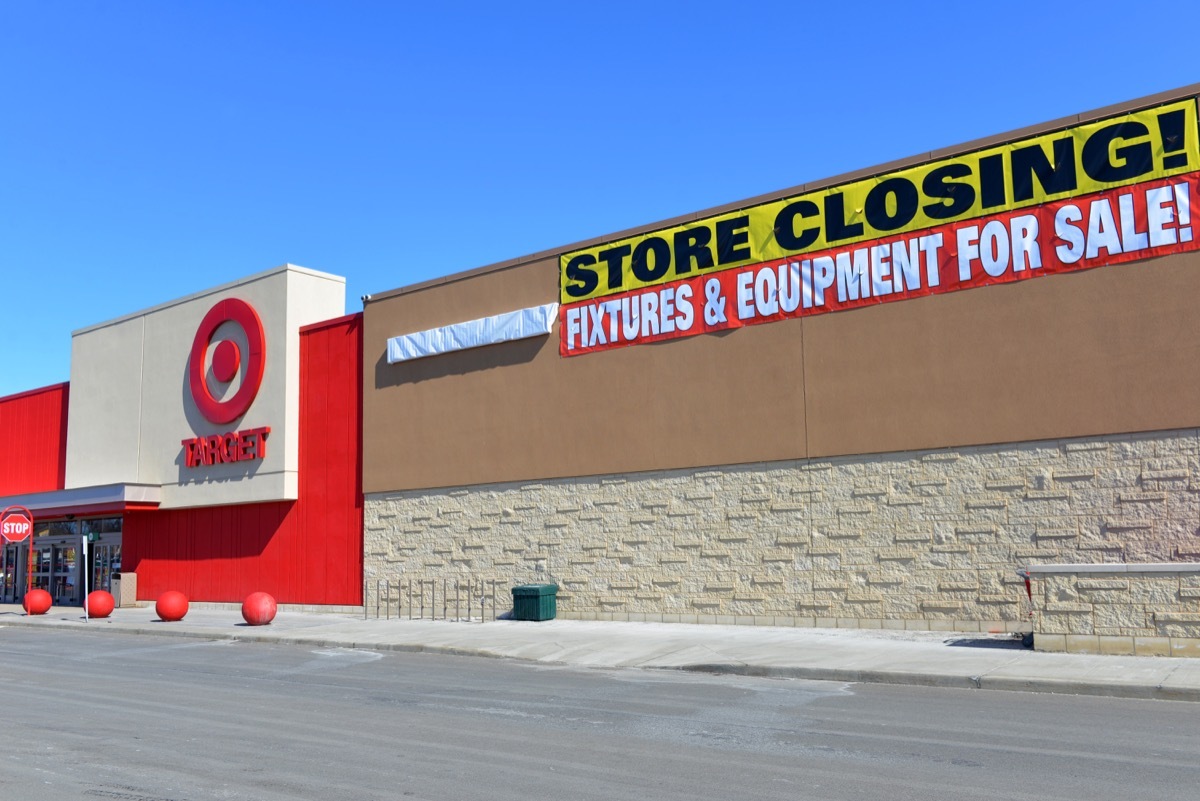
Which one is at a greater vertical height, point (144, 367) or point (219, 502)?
point (144, 367)

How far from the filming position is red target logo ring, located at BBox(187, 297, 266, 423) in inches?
1309

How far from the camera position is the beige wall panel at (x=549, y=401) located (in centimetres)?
2275

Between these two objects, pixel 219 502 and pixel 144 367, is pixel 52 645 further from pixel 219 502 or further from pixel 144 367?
pixel 144 367

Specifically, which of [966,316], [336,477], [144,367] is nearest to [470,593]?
[336,477]

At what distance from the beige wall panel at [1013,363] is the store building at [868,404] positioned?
4cm

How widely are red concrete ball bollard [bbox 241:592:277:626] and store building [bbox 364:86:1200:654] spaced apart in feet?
12.9

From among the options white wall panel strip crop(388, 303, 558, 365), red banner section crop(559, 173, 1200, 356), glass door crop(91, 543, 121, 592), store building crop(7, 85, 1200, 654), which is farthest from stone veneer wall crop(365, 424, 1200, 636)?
glass door crop(91, 543, 121, 592)

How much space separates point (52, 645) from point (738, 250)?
17254 mm

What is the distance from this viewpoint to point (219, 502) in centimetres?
3419

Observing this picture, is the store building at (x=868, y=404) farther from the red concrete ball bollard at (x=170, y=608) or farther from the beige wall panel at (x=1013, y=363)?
the red concrete ball bollard at (x=170, y=608)

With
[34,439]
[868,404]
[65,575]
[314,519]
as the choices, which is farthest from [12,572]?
[868,404]

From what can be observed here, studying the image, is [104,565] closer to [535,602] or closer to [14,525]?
[14,525]

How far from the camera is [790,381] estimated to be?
22.2 meters

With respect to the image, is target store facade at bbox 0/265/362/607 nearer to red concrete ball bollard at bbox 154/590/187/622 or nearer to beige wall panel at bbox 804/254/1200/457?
red concrete ball bollard at bbox 154/590/187/622
